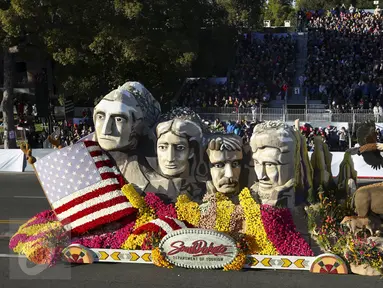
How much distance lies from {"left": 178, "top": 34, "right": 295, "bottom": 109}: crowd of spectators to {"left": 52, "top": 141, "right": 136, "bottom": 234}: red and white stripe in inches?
716

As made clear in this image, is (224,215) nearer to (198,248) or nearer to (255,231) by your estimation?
(255,231)

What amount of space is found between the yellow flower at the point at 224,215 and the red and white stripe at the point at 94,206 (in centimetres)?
170

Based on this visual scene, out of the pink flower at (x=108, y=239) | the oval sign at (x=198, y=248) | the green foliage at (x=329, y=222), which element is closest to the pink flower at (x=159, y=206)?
the pink flower at (x=108, y=239)

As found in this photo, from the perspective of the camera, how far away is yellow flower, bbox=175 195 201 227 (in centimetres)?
1061

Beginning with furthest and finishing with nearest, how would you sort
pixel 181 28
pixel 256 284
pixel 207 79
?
pixel 207 79 → pixel 181 28 → pixel 256 284

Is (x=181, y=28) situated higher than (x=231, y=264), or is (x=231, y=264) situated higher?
(x=181, y=28)

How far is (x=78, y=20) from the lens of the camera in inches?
1041

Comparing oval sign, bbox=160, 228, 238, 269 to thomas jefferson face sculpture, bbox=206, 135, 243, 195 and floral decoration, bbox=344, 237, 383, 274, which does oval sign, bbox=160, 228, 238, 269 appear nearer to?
thomas jefferson face sculpture, bbox=206, 135, 243, 195

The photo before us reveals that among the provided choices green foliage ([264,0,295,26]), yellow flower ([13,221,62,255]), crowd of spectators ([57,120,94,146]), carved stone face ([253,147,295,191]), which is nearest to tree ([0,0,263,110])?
crowd of spectators ([57,120,94,146])

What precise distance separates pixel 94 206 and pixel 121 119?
70.9 inches

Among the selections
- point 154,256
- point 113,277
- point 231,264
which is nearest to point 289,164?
point 231,264

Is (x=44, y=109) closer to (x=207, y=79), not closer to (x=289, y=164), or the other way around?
(x=207, y=79)

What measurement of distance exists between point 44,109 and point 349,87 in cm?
1639

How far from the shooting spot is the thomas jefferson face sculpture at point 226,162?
432 inches
